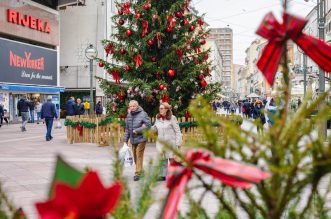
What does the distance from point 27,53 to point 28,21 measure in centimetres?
227

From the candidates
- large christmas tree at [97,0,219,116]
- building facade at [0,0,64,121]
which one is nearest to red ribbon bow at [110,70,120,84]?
large christmas tree at [97,0,219,116]

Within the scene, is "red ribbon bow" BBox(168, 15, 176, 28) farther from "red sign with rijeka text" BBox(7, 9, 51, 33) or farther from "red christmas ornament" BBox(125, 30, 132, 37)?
"red sign with rijeka text" BBox(7, 9, 51, 33)

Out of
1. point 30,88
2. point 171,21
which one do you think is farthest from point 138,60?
point 30,88

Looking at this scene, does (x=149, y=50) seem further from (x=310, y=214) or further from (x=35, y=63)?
(x=35, y=63)

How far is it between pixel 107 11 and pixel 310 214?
39746mm

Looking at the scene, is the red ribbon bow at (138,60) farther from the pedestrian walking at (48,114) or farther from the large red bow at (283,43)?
the large red bow at (283,43)

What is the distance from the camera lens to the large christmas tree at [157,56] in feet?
50.2

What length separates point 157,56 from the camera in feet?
52.6

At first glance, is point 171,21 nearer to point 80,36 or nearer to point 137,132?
point 137,132

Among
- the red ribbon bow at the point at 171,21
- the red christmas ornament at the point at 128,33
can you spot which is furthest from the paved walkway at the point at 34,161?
the red ribbon bow at the point at 171,21

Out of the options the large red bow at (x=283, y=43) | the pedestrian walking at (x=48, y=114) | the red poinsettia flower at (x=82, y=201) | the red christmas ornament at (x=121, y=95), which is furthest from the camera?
the pedestrian walking at (x=48, y=114)

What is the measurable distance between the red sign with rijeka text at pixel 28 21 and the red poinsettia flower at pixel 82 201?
104ft

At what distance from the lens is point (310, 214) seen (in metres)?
1.50

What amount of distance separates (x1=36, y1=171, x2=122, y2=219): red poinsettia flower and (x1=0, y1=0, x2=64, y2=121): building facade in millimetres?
26878
